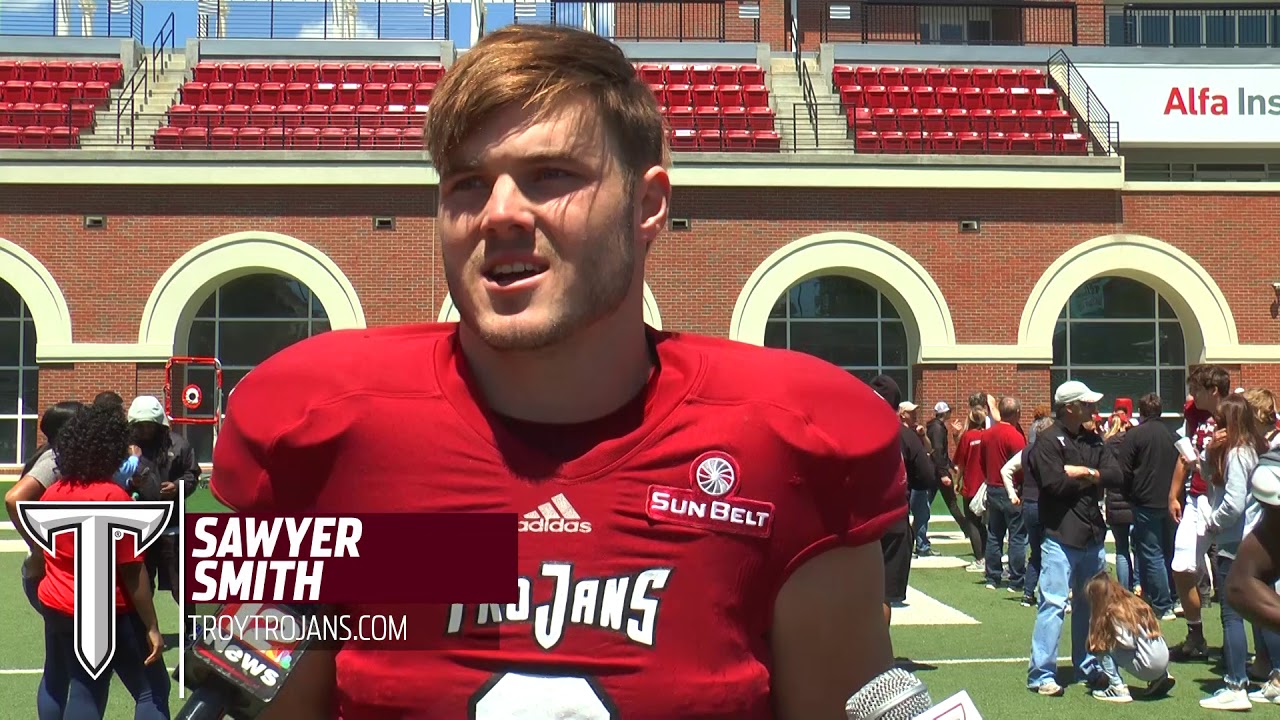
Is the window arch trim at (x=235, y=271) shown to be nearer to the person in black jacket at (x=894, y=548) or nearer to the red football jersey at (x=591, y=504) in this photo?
the person in black jacket at (x=894, y=548)

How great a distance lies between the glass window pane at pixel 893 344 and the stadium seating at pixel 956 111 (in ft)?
11.3

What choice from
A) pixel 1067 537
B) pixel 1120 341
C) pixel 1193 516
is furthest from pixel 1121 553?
pixel 1120 341

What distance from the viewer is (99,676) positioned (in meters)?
5.71

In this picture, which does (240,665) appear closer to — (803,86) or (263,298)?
(263,298)

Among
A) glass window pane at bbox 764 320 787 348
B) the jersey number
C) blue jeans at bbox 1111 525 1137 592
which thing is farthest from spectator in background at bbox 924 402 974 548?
the jersey number

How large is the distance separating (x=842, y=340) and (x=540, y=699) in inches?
951

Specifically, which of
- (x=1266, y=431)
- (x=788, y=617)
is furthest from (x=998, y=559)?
(x=788, y=617)

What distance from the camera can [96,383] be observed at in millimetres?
23078

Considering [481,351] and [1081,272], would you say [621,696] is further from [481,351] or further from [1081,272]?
[1081,272]

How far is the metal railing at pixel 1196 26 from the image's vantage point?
33000mm

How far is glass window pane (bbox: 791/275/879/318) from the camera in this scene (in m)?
25.7

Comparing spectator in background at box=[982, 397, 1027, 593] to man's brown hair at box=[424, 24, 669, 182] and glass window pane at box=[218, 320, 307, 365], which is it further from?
glass window pane at box=[218, 320, 307, 365]

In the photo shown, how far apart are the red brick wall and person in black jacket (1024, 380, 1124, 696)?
48.3ft

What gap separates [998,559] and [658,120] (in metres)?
11.7
